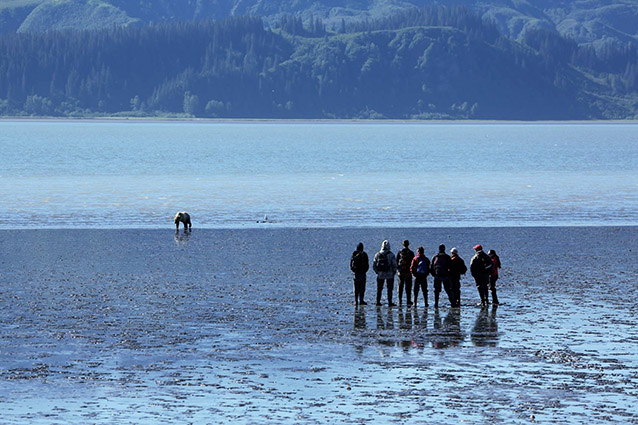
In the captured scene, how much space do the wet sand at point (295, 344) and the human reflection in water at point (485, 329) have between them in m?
0.07

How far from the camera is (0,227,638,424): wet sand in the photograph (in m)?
19.5

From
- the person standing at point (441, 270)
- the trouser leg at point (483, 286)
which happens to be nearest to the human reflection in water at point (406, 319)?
the person standing at point (441, 270)

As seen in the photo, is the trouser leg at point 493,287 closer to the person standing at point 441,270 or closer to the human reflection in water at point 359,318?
the person standing at point 441,270

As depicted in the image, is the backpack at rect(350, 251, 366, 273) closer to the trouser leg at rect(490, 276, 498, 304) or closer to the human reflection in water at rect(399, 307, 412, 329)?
the human reflection in water at rect(399, 307, 412, 329)

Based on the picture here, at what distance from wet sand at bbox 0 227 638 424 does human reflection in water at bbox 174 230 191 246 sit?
456 cm

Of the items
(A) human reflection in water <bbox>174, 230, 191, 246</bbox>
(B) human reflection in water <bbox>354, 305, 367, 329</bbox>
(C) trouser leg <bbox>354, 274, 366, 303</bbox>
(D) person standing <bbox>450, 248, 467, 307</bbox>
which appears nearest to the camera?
(B) human reflection in water <bbox>354, 305, 367, 329</bbox>

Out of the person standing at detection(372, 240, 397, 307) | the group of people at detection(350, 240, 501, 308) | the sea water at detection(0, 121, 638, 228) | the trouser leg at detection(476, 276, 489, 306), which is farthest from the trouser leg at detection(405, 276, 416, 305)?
the sea water at detection(0, 121, 638, 228)

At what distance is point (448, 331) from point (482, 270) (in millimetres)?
4087

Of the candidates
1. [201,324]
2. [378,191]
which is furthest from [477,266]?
[378,191]

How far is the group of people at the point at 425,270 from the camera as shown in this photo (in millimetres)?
30078

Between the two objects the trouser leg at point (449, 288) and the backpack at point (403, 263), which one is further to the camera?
the backpack at point (403, 263)

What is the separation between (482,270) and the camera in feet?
99.8

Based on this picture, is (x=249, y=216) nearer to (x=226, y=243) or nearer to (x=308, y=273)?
(x=226, y=243)

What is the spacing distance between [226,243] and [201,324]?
1984 centimetres
